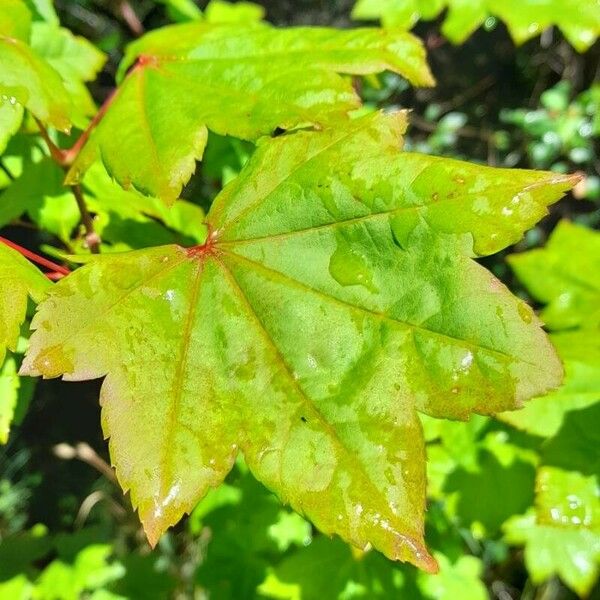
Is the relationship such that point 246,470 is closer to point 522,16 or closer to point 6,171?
point 6,171

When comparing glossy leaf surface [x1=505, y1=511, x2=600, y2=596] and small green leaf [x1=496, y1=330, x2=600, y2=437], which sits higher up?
small green leaf [x1=496, y1=330, x2=600, y2=437]

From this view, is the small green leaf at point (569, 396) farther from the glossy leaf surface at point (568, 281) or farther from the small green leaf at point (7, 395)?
the small green leaf at point (7, 395)

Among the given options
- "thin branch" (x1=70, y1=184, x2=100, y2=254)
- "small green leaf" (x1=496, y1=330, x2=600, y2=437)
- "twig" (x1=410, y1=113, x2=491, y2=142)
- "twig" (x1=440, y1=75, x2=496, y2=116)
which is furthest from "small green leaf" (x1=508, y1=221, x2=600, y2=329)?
"twig" (x1=440, y1=75, x2=496, y2=116)

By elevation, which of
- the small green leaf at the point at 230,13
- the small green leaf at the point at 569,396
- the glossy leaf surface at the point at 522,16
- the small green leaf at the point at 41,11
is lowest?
the small green leaf at the point at 569,396

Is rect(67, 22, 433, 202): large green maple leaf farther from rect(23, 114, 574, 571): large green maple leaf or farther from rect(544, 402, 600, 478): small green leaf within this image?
rect(544, 402, 600, 478): small green leaf

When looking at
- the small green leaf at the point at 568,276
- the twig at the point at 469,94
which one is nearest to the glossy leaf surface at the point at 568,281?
the small green leaf at the point at 568,276

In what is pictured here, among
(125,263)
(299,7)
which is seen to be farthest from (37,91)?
(299,7)
